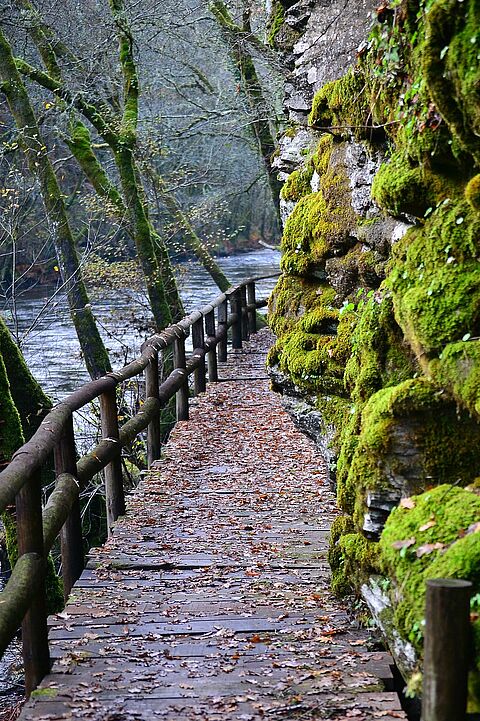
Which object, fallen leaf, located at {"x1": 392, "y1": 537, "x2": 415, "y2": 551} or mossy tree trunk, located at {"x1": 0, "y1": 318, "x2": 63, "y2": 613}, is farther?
mossy tree trunk, located at {"x1": 0, "y1": 318, "x2": 63, "y2": 613}

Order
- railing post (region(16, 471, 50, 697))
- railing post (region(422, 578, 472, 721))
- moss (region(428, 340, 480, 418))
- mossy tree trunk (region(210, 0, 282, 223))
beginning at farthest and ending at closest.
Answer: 1. mossy tree trunk (region(210, 0, 282, 223))
2. railing post (region(16, 471, 50, 697))
3. moss (region(428, 340, 480, 418))
4. railing post (region(422, 578, 472, 721))

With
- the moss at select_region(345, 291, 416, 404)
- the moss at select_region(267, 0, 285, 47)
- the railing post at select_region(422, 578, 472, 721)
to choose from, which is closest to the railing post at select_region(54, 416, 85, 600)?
the moss at select_region(345, 291, 416, 404)

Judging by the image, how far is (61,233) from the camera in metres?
13.6

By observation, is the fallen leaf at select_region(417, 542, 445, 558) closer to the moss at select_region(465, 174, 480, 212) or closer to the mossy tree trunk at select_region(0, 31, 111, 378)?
the moss at select_region(465, 174, 480, 212)

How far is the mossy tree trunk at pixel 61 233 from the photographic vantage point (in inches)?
514

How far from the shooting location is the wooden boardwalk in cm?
380

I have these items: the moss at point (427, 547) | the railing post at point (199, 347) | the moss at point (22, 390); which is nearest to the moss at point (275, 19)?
the moss at point (22, 390)

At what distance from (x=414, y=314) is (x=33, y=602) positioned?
2188mm

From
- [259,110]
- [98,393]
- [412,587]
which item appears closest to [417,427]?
[412,587]

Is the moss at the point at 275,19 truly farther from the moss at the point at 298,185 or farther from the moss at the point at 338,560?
the moss at the point at 338,560

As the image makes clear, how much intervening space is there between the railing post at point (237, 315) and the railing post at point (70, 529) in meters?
11.2

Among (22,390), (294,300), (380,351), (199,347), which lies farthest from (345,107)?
(199,347)

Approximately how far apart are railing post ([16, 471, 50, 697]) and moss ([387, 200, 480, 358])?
193cm

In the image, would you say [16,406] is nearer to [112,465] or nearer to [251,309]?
[112,465]
